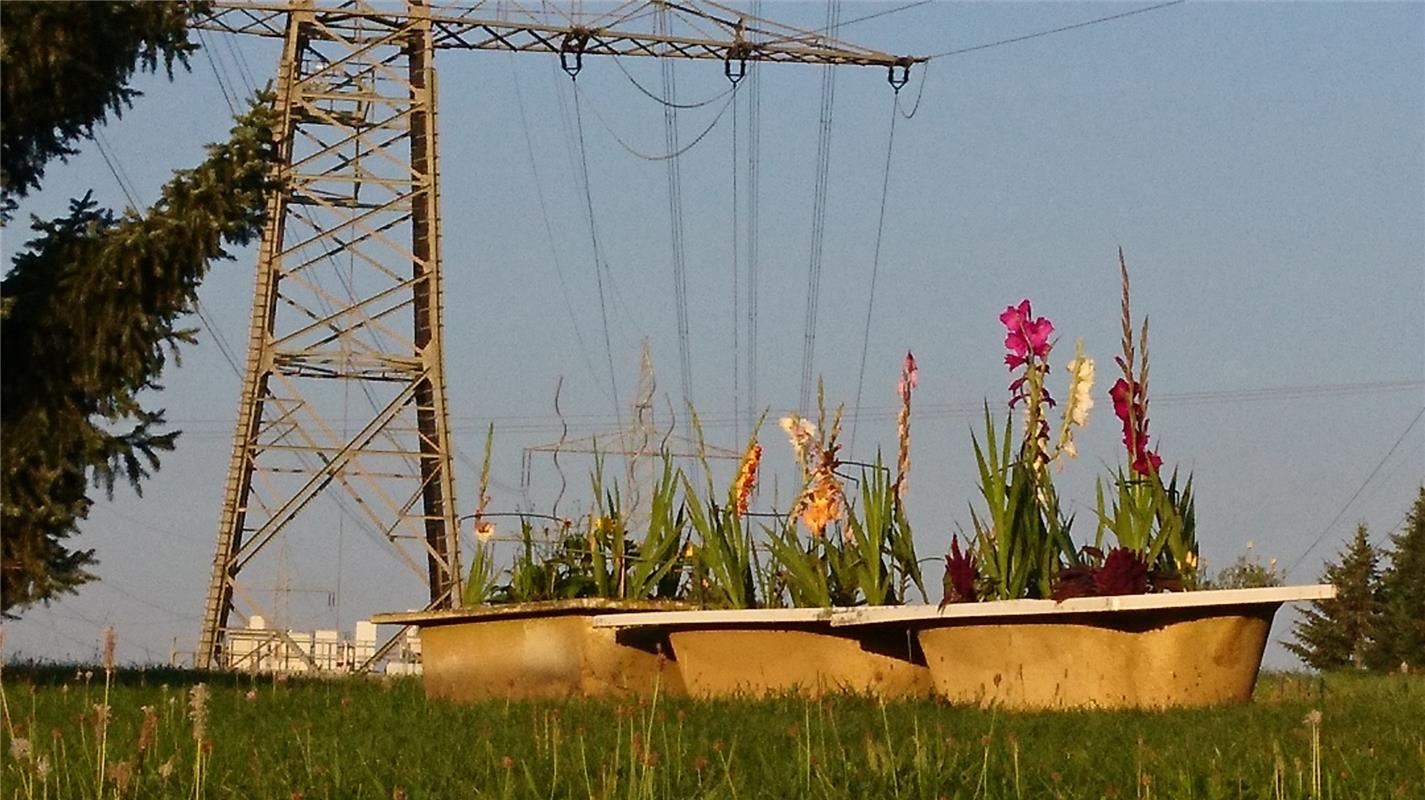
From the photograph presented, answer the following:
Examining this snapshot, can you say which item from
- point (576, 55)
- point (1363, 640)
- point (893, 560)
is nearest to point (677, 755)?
point (893, 560)

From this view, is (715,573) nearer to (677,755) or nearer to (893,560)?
(893,560)

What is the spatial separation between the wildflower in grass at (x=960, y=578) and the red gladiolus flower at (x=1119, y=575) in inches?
28.0

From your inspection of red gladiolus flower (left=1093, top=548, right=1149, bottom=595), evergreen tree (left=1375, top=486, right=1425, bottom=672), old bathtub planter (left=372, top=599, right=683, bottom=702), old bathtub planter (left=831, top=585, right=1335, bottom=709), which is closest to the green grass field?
old bathtub planter (left=831, top=585, right=1335, bottom=709)

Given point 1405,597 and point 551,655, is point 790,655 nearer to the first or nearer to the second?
point 551,655

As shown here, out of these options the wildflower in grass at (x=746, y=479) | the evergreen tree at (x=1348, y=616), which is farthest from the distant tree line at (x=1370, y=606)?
the wildflower in grass at (x=746, y=479)

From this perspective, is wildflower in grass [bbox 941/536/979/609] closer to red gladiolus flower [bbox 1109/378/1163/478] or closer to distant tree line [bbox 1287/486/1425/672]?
red gladiolus flower [bbox 1109/378/1163/478]

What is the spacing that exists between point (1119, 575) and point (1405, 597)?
46.0 meters

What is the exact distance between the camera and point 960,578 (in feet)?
31.1

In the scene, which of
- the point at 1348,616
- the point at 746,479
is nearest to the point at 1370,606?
the point at 1348,616

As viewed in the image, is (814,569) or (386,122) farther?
(386,122)

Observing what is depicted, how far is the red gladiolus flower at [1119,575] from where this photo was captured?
889cm

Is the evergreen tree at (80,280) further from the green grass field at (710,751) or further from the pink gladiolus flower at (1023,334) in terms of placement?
the pink gladiolus flower at (1023,334)

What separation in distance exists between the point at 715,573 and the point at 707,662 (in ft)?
2.10

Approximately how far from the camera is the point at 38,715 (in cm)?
899
